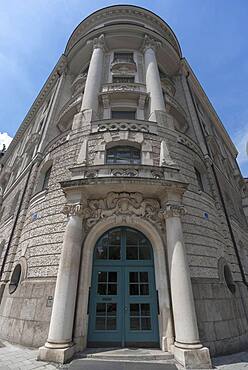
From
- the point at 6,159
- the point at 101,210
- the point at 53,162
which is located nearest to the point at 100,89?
the point at 53,162

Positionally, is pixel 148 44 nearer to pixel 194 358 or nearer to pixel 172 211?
pixel 172 211

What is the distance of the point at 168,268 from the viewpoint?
7.01 metres

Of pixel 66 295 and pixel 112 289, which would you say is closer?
pixel 66 295

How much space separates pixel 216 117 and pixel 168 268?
22.3m

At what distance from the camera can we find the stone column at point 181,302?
5344 millimetres

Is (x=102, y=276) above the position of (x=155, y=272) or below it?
below

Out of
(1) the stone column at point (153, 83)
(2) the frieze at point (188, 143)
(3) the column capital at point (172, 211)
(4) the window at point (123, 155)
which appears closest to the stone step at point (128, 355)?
(3) the column capital at point (172, 211)

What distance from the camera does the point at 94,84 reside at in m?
12.7

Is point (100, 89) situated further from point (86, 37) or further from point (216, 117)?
point (216, 117)

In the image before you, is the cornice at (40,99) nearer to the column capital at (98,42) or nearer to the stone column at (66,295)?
the column capital at (98,42)

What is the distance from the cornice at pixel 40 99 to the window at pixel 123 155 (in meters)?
13.5

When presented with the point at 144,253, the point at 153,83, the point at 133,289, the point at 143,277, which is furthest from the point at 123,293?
the point at 153,83

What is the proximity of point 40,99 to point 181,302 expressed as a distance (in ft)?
78.0

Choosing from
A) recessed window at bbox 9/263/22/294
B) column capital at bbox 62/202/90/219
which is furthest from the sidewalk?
column capital at bbox 62/202/90/219
